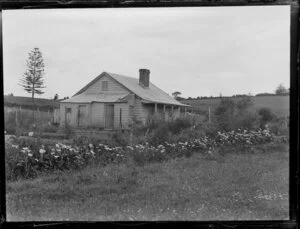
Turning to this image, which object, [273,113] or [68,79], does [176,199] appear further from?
[68,79]

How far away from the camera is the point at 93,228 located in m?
1.82

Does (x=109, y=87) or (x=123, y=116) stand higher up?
(x=109, y=87)

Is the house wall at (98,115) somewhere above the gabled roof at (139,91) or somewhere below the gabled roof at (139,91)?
below

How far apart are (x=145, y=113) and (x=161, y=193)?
496 millimetres

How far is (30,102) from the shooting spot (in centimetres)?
192

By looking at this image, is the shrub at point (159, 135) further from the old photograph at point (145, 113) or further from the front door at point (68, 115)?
the front door at point (68, 115)

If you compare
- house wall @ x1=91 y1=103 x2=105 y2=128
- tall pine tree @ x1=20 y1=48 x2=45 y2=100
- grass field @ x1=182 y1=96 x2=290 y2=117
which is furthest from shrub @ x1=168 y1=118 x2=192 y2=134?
tall pine tree @ x1=20 y1=48 x2=45 y2=100

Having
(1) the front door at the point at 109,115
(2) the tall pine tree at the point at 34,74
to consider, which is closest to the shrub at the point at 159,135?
(1) the front door at the point at 109,115

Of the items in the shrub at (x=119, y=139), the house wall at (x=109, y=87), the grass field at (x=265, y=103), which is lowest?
the shrub at (x=119, y=139)

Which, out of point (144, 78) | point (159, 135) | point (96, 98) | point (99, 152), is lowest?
point (99, 152)

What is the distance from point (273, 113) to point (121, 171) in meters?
0.99

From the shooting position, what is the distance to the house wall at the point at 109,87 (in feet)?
6.14

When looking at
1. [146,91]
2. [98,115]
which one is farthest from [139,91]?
[98,115]

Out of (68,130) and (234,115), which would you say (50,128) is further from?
(234,115)
